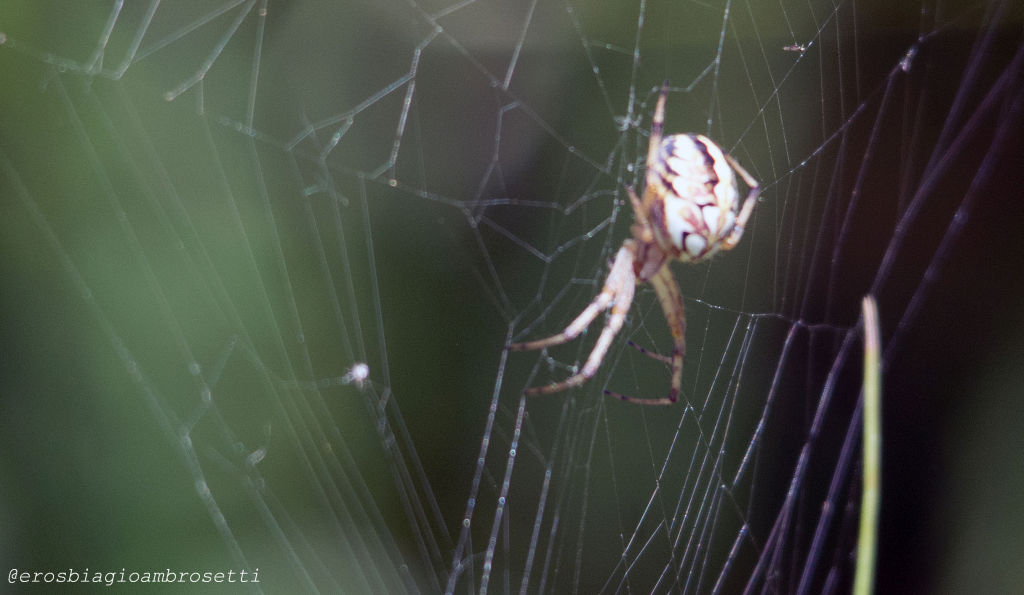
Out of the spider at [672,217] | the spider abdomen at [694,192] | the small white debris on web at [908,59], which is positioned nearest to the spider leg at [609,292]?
the spider at [672,217]

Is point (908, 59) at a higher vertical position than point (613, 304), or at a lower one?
higher

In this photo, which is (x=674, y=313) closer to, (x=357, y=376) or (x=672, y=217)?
(x=672, y=217)

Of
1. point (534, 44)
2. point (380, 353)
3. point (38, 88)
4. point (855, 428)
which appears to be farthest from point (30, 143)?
point (855, 428)

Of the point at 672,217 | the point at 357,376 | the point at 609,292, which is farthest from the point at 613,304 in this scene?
the point at 357,376

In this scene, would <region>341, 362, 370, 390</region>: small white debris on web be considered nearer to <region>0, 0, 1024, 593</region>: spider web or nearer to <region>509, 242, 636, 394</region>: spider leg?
<region>0, 0, 1024, 593</region>: spider web

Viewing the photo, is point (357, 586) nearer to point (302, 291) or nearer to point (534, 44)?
point (302, 291)

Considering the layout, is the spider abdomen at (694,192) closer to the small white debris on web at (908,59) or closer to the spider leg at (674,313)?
the spider leg at (674,313)
